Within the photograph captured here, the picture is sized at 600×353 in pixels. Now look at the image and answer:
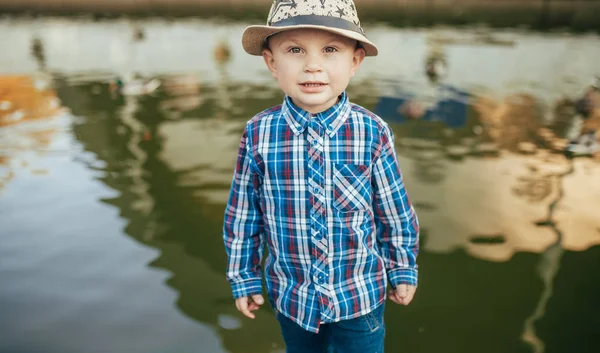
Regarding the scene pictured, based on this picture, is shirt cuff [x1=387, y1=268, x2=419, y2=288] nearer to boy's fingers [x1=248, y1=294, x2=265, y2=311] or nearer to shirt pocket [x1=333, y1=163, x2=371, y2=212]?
shirt pocket [x1=333, y1=163, x2=371, y2=212]

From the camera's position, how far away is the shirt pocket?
1.67 metres

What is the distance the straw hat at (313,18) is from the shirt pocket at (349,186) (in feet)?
1.41

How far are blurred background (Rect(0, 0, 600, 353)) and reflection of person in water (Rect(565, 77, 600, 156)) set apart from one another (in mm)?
22

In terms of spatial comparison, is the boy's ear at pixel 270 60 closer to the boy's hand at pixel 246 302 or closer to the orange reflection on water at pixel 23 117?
the boy's hand at pixel 246 302

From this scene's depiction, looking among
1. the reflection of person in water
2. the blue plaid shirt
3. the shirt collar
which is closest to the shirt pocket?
the blue plaid shirt

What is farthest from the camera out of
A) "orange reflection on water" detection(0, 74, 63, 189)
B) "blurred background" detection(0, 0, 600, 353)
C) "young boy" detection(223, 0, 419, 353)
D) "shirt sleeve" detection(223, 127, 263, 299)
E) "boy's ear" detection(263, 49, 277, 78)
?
"orange reflection on water" detection(0, 74, 63, 189)

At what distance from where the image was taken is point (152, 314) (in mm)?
3193

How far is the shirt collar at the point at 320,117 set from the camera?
1654 millimetres

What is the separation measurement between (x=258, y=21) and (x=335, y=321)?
2402cm

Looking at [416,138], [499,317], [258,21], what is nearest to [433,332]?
[499,317]

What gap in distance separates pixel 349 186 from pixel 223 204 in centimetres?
326

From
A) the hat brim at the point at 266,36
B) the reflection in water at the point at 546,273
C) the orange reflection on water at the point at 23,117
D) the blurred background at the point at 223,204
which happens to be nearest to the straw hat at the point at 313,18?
the hat brim at the point at 266,36

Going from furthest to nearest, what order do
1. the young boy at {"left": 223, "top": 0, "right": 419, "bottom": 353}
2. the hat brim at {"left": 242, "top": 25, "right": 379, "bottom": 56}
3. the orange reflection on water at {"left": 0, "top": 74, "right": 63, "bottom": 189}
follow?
the orange reflection on water at {"left": 0, "top": 74, "right": 63, "bottom": 189} → the young boy at {"left": 223, "top": 0, "right": 419, "bottom": 353} → the hat brim at {"left": 242, "top": 25, "right": 379, "bottom": 56}

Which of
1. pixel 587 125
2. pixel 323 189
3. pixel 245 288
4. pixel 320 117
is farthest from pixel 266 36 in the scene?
pixel 587 125
